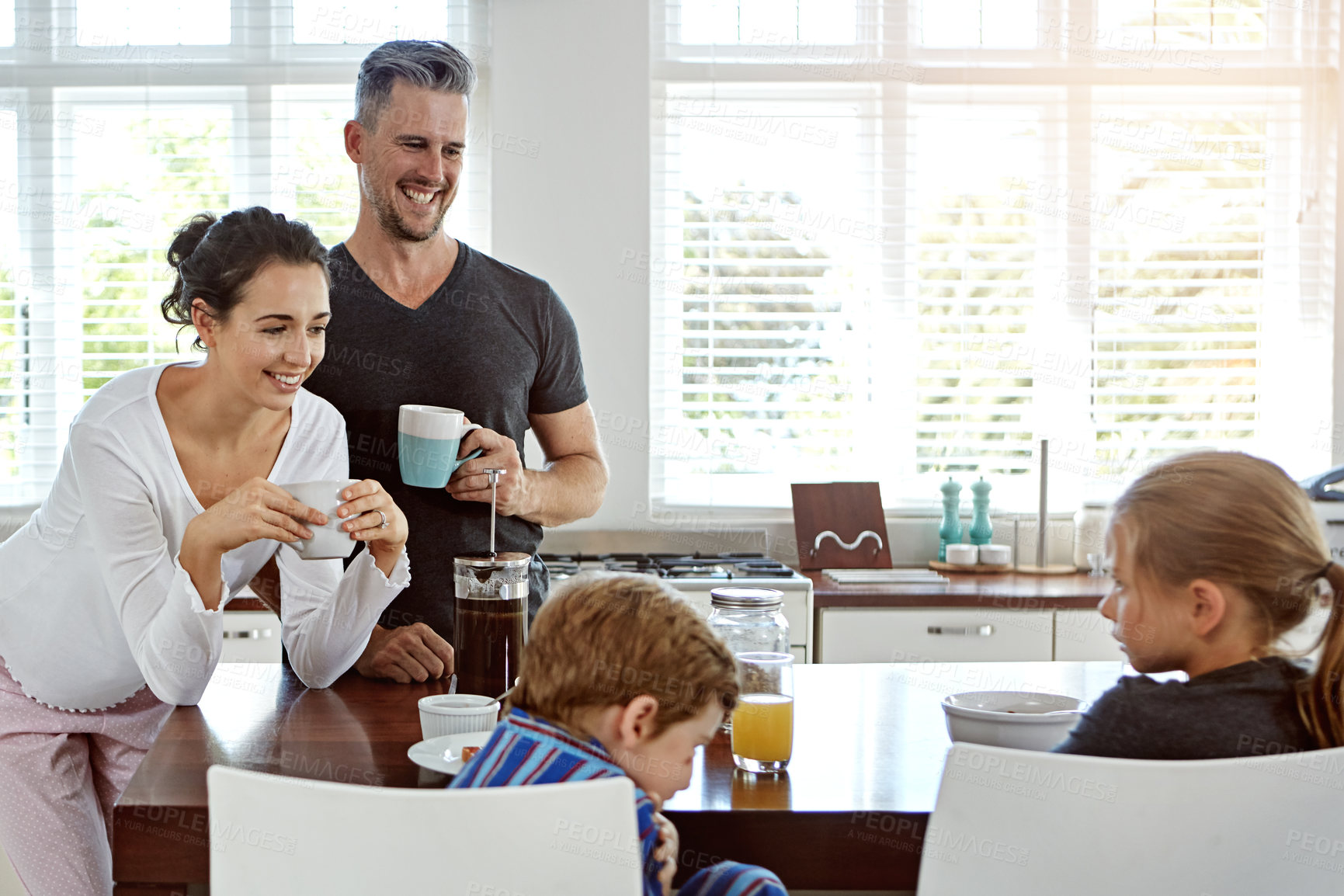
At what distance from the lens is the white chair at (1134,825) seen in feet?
2.73

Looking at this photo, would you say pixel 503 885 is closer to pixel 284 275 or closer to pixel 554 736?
pixel 554 736

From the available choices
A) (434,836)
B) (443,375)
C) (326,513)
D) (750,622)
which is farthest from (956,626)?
(434,836)

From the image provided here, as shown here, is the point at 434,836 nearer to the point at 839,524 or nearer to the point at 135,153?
the point at 839,524

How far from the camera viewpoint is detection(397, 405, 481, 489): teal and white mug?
162 cm

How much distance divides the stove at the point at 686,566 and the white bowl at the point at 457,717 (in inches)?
64.2

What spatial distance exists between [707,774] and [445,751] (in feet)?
0.90

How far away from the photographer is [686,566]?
315 centimetres

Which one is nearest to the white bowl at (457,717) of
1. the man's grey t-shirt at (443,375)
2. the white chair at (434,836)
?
the white chair at (434,836)

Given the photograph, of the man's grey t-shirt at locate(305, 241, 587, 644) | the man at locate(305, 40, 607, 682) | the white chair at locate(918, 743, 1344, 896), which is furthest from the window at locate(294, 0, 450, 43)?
the white chair at locate(918, 743, 1344, 896)

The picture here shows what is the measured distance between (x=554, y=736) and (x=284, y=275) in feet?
2.84

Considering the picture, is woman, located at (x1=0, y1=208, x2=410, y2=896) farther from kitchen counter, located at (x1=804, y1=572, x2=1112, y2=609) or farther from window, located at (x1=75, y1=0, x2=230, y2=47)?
window, located at (x1=75, y1=0, x2=230, y2=47)

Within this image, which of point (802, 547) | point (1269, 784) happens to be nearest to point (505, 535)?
point (1269, 784)

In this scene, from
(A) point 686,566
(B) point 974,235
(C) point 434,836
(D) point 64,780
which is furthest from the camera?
(B) point 974,235

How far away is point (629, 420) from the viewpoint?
351 cm
